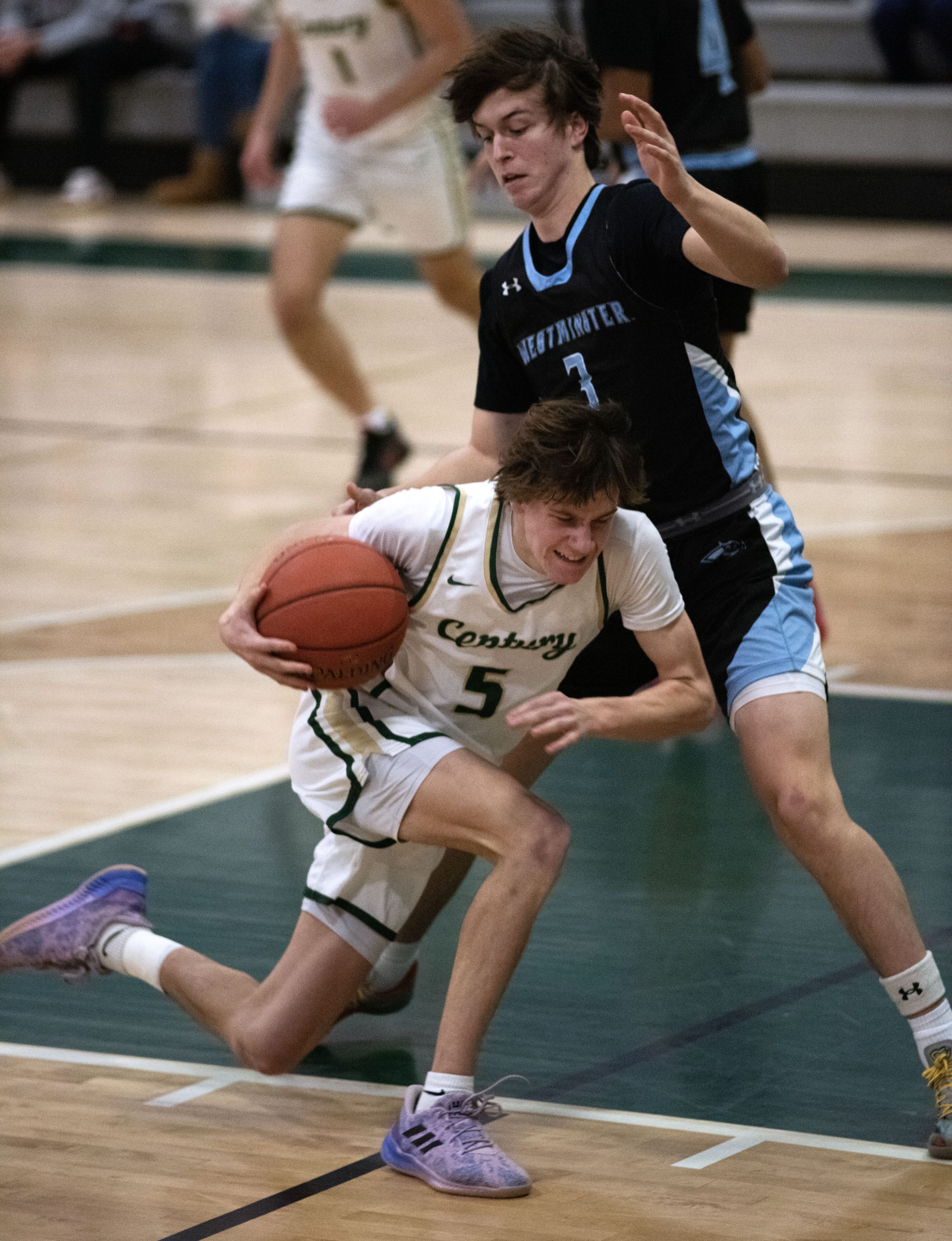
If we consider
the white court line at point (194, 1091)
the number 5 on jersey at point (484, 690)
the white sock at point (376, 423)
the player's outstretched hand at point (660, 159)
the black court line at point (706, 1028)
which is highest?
the player's outstretched hand at point (660, 159)

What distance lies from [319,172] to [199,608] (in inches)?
69.1

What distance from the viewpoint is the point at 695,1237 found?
295 centimetres

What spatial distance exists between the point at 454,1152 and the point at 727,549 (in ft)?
3.82

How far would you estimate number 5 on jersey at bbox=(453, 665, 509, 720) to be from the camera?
3453 millimetres

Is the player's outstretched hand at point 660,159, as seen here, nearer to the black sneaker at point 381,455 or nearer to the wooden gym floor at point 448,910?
the wooden gym floor at point 448,910

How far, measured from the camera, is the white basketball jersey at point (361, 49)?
7.20 metres

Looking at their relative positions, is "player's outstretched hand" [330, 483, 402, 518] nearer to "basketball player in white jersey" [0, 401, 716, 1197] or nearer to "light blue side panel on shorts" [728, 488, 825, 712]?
"basketball player in white jersey" [0, 401, 716, 1197]

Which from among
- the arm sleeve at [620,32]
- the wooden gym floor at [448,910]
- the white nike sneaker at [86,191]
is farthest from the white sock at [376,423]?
the white nike sneaker at [86,191]

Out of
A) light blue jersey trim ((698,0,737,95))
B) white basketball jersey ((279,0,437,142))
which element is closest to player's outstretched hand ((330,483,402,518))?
light blue jersey trim ((698,0,737,95))

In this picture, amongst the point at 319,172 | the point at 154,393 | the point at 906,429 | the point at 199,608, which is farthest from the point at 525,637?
the point at 154,393

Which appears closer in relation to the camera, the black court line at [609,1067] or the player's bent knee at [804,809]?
the black court line at [609,1067]

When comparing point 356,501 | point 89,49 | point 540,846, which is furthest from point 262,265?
point 540,846

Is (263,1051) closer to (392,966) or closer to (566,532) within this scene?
(392,966)

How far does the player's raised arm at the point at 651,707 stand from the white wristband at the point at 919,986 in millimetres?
507
